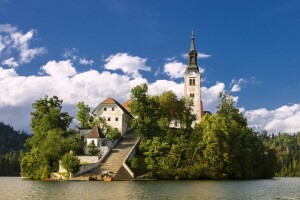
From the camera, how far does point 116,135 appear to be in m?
83.6

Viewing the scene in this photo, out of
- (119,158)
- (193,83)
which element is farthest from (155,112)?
(193,83)

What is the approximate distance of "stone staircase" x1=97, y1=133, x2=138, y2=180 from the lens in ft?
230

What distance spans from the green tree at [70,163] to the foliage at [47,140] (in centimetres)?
543

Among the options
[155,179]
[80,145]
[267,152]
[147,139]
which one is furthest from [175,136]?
[267,152]

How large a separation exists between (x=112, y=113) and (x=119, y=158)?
16794 millimetres

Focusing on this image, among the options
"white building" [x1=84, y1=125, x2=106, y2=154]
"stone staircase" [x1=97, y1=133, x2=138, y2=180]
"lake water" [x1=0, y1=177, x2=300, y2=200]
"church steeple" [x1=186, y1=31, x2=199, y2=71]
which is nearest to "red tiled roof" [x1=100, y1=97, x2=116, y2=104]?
"stone staircase" [x1=97, y1=133, x2=138, y2=180]

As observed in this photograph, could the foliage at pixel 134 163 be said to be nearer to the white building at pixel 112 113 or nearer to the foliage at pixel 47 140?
the foliage at pixel 47 140

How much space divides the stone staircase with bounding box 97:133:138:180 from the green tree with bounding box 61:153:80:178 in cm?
383

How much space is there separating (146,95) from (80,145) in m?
15.1

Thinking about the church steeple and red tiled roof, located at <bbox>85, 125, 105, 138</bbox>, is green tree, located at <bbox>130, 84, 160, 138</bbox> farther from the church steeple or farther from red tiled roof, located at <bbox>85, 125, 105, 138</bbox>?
the church steeple

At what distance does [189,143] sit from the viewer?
77688 mm

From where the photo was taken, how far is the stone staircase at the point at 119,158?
70.2 m

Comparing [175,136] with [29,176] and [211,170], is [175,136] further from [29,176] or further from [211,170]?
[29,176]

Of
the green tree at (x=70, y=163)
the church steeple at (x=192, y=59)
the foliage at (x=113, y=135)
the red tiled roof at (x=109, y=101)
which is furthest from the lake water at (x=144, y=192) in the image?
the church steeple at (x=192, y=59)
